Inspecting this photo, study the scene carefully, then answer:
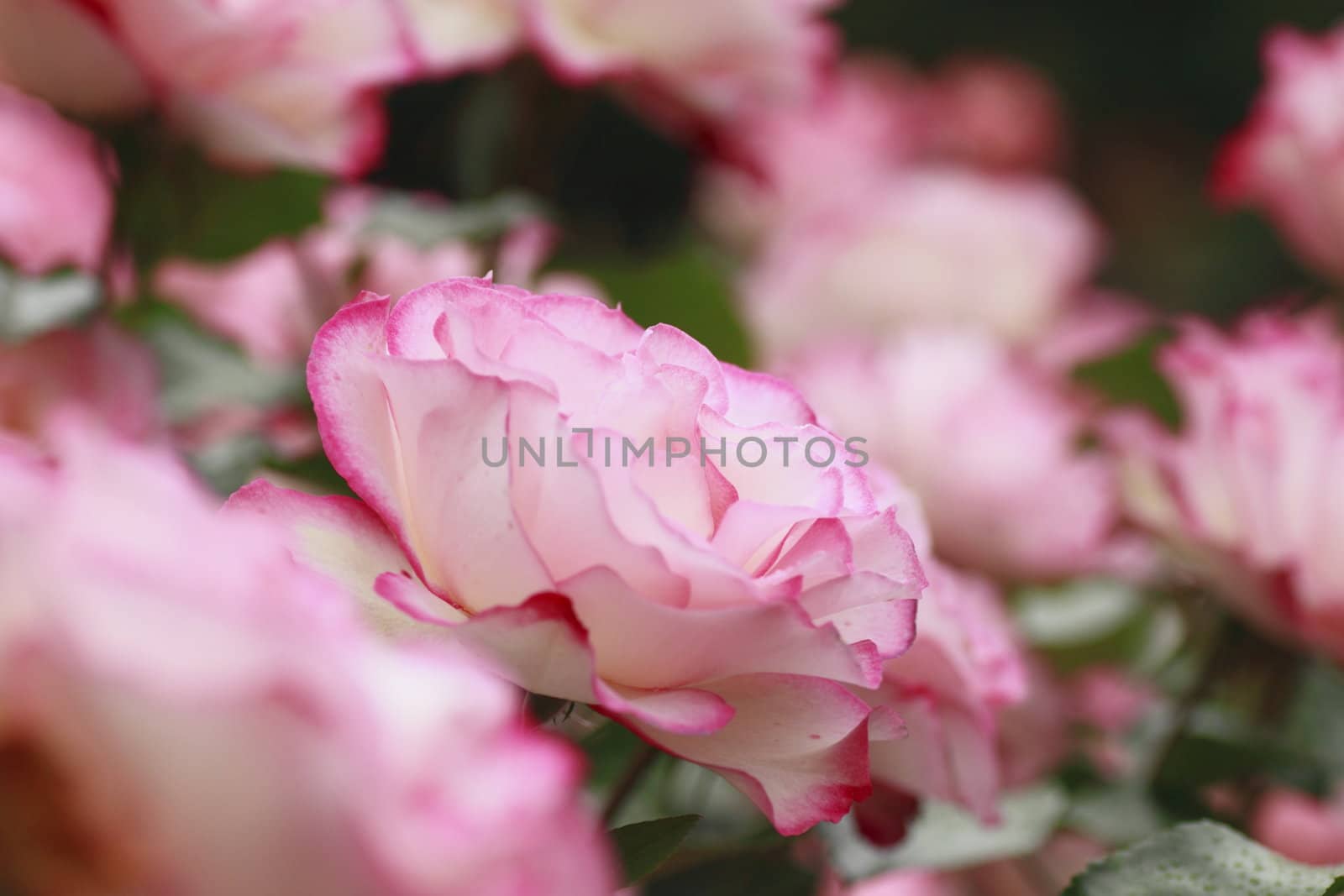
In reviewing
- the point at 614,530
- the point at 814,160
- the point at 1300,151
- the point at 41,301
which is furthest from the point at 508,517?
the point at 814,160

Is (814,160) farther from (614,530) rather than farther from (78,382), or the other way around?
(614,530)

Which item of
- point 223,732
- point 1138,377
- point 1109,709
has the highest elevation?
point 223,732

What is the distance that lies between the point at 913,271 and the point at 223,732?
0.59 meters

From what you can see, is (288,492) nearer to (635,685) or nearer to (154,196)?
(635,685)

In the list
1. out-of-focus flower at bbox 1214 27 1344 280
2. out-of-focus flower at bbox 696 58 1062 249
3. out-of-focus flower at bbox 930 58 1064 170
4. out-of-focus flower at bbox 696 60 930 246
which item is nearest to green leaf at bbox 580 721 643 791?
out-of-focus flower at bbox 696 58 1062 249

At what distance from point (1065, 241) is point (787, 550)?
59 centimetres

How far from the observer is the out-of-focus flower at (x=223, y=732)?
4.8 inches

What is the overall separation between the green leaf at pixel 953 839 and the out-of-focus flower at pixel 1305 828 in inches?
3.3

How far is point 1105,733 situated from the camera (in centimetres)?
46

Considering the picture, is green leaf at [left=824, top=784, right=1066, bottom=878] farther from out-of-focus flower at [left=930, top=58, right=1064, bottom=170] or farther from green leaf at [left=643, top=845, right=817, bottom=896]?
out-of-focus flower at [left=930, top=58, right=1064, bottom=170]

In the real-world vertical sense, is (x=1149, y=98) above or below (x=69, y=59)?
below

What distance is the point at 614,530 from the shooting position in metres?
0.18

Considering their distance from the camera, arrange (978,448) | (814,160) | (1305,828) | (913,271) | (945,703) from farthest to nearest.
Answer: (814,160) < (913,271) < (978,448) < (1305,828) < (945,703)

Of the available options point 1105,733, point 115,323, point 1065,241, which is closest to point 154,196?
point 115,323
